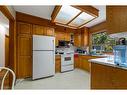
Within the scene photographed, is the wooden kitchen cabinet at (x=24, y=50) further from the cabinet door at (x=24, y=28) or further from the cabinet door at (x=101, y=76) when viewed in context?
the cabinet door at (x=101, y=76)

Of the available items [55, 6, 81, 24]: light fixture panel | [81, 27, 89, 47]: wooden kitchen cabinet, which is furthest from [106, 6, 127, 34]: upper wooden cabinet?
[81, 27, 89, 47]: wooden kitchen cabinet

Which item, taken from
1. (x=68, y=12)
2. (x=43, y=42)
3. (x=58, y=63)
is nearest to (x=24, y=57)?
(x=43, y=42)

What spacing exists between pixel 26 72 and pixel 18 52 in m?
0.74

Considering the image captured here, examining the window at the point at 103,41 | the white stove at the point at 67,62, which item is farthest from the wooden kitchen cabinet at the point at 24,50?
the window at the point at 103,41

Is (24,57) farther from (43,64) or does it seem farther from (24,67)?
(43,64)

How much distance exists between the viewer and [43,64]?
173 inches

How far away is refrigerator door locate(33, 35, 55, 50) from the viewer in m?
4.22

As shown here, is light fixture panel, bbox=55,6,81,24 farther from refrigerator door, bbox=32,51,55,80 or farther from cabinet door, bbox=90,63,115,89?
cabinet door, bbox=90,63,115,89

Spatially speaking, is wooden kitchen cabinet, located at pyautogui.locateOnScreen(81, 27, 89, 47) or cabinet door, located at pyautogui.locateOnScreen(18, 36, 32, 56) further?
wooden kitchen cabinet, located at pyautogui.locateOnScreen(81, 27, 89, 47)

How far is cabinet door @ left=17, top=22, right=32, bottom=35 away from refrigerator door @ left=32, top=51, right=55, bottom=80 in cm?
77

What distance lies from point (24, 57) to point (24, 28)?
1.00m

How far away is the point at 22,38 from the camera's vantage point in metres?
4.20

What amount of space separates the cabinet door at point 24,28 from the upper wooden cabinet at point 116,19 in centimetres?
289

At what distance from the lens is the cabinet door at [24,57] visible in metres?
4.15
